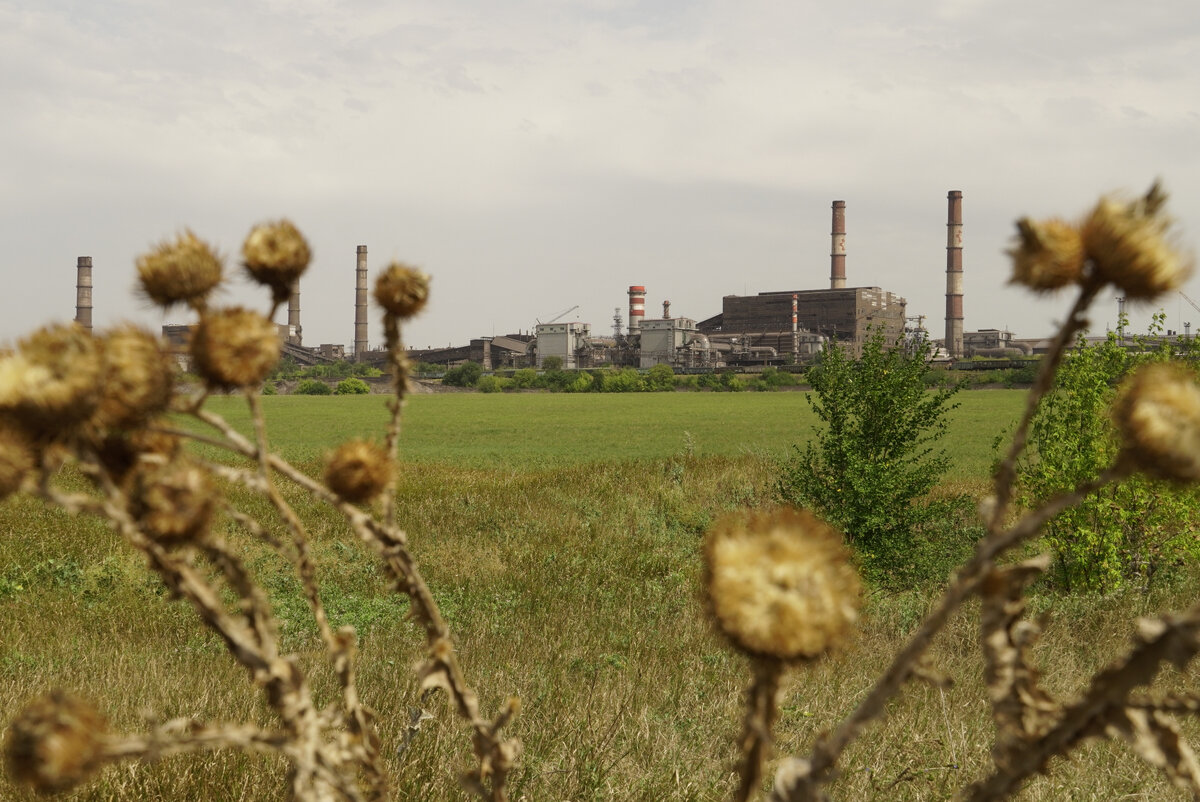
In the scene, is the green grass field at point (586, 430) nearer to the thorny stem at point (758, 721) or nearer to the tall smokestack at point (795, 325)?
the thorny stem at point (758, 721)

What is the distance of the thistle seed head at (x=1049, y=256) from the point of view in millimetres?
808

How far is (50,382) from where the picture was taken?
71 cm

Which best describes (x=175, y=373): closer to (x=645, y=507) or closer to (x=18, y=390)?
(x=18, y=390)

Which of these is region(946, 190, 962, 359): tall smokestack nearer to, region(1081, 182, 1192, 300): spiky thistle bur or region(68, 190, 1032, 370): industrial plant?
region(68, 190, 1032, 370): industrial plant

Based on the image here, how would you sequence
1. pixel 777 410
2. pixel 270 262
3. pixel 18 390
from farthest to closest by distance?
pixel 777 410
pixel 270 262
pixel 18 390

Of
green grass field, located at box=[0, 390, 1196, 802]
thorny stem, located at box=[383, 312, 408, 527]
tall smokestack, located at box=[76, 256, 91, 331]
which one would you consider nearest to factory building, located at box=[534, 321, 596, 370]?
tall smokestack, located at box=[76, 256, 91, 331]

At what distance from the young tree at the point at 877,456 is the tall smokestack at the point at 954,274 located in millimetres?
96602

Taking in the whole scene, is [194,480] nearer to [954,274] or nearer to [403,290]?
[403,290]

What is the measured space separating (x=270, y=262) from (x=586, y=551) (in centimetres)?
1010

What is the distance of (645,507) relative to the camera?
14914 millimetres

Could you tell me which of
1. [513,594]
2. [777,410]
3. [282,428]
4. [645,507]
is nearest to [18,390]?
[513,594]

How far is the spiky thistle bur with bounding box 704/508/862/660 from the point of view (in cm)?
70

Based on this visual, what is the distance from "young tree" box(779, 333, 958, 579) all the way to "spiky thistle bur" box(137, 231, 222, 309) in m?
9.08

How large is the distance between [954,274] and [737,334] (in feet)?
89.0
